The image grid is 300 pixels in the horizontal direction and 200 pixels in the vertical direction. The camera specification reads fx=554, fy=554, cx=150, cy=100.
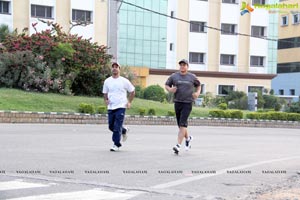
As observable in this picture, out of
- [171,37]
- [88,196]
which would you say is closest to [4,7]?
[171,37]

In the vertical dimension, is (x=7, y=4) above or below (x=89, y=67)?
above

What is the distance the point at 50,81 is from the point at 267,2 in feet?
113

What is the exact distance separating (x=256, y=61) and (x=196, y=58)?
646 cm

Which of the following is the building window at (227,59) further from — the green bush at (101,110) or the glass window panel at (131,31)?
the green bush at (101,110)

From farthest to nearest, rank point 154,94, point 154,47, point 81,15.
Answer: point 154,47
point 81,15
point 154,94

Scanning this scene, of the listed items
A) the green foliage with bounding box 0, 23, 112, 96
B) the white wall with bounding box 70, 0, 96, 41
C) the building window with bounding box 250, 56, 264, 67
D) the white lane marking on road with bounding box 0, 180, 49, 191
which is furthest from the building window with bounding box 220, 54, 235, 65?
the white lane marking on road with bounding box 0, 180, 49, 191

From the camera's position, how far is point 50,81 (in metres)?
24.8

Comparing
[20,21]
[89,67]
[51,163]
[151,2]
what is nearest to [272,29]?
[151,2]

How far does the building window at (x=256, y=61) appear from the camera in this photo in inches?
2107

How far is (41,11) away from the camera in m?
45.7

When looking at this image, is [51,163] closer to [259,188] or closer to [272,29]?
[259,188]

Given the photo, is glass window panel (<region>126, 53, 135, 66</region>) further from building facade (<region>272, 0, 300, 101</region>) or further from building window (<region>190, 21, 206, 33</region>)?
building facade (<region>272, 0, 300, 101</region>)

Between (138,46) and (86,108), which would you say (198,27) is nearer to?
(138,46)

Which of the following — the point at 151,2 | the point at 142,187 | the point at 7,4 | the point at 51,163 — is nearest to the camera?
the point at 142,187
